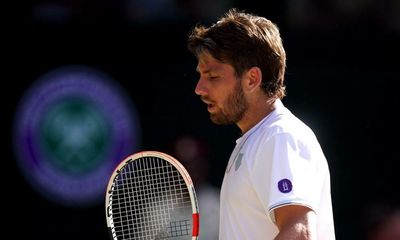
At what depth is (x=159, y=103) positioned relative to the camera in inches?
184

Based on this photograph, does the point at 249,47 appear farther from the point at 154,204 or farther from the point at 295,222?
the point at 154,204

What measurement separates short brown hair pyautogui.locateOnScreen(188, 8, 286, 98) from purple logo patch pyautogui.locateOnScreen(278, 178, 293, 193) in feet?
1.43

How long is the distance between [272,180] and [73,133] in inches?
93.5

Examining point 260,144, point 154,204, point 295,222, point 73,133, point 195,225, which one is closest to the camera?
point 295,222

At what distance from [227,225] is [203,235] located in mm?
1813

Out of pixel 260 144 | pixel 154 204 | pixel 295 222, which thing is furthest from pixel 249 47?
pixel 154 204

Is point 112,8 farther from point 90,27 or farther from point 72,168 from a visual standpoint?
point 72,168

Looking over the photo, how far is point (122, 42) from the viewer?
4.67 meters

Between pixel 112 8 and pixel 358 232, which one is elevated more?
pixel 112 8

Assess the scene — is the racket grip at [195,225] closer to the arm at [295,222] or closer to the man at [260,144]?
the man at [260,144]

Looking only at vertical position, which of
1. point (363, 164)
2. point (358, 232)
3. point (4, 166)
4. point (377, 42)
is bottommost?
point (358, 232)

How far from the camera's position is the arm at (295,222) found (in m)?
2.38

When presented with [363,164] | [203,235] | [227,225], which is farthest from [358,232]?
[227,225]

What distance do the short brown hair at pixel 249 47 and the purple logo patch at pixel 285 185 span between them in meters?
0.44
